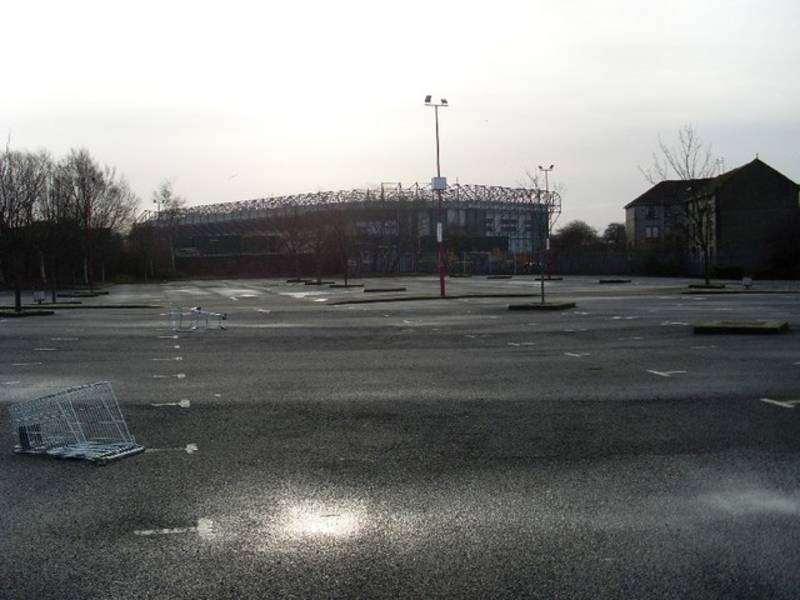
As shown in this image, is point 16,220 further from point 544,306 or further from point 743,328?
point 743,328

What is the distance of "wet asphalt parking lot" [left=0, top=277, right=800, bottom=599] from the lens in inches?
182

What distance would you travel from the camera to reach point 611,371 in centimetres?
1288

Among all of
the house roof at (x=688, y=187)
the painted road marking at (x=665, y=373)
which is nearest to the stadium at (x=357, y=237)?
the house roof at (x=688, y=187)

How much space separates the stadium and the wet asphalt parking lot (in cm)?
5515

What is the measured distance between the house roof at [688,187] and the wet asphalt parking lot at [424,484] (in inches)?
Answer: 1596

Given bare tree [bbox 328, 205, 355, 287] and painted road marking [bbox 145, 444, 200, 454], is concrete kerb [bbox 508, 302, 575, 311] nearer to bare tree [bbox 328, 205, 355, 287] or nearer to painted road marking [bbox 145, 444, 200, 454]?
painted road marking [bbox 145, 444, 200, 454]

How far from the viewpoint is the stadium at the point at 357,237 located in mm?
83312

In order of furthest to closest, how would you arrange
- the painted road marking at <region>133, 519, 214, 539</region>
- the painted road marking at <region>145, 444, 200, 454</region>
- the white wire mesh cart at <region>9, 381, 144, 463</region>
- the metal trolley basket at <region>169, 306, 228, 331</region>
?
the metal trolley basket at <region>169, 306, 228, 331</region> → the painted road marking at <region>145, 444, 200, 454</region> → the white wire mesh cart at <region>9, 381, 144, 463</region> → the painted road marking at <region>133, 519, 214, 539</region>

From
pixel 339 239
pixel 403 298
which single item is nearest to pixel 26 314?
pixel 403 298

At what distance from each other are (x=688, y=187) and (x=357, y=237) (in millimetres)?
40299

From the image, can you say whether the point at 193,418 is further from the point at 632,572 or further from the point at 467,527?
the point at 632,572

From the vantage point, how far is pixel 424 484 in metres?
6.50

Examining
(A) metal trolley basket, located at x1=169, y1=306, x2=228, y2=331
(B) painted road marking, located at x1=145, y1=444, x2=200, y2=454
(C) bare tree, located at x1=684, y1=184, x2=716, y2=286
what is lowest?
(B) painted road marking, located at x1=145, y1=444, x2=200, y2=454

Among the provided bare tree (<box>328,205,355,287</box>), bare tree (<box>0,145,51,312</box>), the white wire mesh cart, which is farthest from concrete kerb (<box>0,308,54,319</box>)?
bare tree (<box>328,205,355,287</box>)
